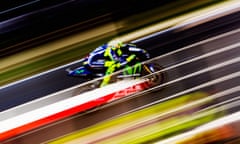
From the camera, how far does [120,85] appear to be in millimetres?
2115

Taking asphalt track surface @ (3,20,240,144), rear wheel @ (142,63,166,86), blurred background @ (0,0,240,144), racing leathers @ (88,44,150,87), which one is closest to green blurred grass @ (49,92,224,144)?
blurred background @ (0,0,240,144)

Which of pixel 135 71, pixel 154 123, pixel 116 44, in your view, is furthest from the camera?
pixel 135 71

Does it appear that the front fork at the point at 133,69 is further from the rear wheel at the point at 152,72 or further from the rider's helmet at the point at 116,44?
the rider's helmet at the point at 116,44

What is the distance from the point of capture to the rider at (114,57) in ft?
6.89

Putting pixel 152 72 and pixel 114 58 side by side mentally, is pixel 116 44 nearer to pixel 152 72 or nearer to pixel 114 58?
pixel 114 58

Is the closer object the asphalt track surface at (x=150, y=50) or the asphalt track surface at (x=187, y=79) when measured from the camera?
the asphalt track surface at (x=150, y=50)

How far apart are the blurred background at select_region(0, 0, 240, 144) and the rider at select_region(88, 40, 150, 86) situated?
0.07 m

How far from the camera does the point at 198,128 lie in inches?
63.2

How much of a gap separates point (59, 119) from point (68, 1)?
0.81m

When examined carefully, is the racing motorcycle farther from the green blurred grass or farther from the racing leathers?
the green blurred grass

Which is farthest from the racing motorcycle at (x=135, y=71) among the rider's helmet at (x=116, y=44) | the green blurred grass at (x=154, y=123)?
the green blurred grass at (x=154, y=123)

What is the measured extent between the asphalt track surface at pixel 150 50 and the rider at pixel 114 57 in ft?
0.21

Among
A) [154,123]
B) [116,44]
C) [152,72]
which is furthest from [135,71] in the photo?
[154,123]

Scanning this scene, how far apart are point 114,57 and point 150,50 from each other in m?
0.26
